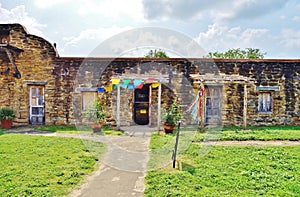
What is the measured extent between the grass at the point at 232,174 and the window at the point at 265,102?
4622mm

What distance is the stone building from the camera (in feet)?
34.7

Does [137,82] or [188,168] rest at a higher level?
[137,82]

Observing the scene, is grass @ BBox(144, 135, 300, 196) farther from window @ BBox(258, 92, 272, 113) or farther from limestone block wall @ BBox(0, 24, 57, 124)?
limestone block wall @ BBox(0, 24, 57, 124)

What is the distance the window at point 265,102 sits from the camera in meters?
10.7

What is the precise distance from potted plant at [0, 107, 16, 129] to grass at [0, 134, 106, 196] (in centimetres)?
281

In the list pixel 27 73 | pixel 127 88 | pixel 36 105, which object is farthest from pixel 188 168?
pixel 27 73

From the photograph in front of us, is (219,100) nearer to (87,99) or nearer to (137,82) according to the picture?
(137,82)

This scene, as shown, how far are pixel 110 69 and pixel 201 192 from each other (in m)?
7.67

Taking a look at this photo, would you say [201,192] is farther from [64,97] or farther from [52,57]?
[52,57]

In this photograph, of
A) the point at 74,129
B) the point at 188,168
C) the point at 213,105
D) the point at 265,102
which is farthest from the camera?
the point at 213,105

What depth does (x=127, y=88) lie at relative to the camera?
10531mm

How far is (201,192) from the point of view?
152 inches

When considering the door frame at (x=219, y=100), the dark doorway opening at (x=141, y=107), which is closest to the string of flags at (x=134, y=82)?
the dark doorway opening at (x=141, y=107)

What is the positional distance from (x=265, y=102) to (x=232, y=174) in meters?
7.08
